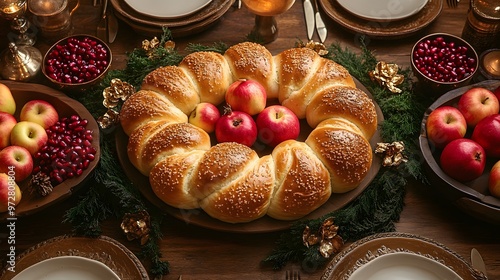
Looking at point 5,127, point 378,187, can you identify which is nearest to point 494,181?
point 378,187

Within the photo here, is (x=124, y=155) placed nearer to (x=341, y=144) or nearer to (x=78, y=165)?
(x=78, y=165)

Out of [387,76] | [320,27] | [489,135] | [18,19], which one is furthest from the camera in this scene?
[320,27]

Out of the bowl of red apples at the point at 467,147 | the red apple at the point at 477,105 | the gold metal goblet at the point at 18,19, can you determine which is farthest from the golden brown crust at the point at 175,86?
the red apple at the point at 477,105

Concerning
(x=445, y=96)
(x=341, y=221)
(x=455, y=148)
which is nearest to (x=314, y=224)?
(x=341, y=221)

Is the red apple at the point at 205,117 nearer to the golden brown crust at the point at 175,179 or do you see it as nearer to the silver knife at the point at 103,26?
the golden brown crust at the point at 175,179

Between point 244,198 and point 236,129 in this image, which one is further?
point 236,129

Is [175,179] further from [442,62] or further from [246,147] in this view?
[442,62]
